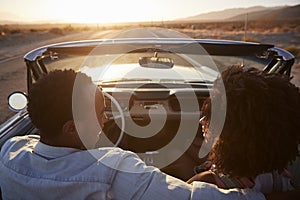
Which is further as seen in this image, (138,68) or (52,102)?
(138,68)

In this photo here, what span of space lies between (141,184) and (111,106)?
1.49m

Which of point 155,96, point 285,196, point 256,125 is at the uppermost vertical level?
point 256,125

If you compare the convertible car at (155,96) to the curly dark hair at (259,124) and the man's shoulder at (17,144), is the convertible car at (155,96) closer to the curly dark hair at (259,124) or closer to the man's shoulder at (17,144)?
the man's shoulder at (17,144)

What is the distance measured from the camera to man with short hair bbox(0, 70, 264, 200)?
120 centimetres

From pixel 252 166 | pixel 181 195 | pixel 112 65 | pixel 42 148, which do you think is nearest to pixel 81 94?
pixel 42 148

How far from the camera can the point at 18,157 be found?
1.37 meters

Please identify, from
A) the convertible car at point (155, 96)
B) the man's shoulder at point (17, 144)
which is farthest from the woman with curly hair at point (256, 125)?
the convertible car at point (155, 96)

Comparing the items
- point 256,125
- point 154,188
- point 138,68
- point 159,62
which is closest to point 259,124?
point 256,125

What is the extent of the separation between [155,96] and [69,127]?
1434 mm

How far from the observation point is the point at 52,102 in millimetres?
1364

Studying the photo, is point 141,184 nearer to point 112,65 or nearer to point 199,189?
point 199,189

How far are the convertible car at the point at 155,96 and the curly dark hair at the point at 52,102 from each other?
3.33 ft

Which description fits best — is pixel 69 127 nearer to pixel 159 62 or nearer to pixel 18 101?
pixel 18 101

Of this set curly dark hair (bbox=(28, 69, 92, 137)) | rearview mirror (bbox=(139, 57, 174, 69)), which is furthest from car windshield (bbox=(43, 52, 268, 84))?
curly dark hair (bbox=(28, 69, 92, 137))
